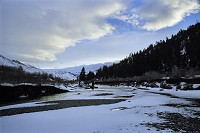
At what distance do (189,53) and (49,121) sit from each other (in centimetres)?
9002

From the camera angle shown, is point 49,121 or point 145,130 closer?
point 145,130

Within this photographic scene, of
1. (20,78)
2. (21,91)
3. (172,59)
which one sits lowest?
(21,91)

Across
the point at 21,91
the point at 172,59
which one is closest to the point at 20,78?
the point at 21,91

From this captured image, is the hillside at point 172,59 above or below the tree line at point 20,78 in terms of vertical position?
above

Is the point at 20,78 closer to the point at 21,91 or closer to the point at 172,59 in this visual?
the point at 21,91

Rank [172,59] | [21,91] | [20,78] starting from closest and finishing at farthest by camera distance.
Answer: [21,91] → [20,78] → [172,59]

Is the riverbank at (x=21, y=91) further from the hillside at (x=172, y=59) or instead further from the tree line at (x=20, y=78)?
the hillside at (x=172, y=59)

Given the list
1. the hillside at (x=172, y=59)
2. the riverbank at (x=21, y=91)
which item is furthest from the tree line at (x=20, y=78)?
the hillside at (x=172, y=59)

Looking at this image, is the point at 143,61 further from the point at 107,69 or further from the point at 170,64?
the point at 107,69

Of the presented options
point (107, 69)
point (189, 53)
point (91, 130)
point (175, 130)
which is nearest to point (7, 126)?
point (91, 130)

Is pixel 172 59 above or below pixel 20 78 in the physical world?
above

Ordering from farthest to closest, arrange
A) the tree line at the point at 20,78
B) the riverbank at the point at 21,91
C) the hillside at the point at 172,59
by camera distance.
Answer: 1. the hillside at the point at 172,59
2. the tree line at the point at 20,78
3. the riverbank at the point at 21,91

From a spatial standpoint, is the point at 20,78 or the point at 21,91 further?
the point at 20,78

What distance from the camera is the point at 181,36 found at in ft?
465
